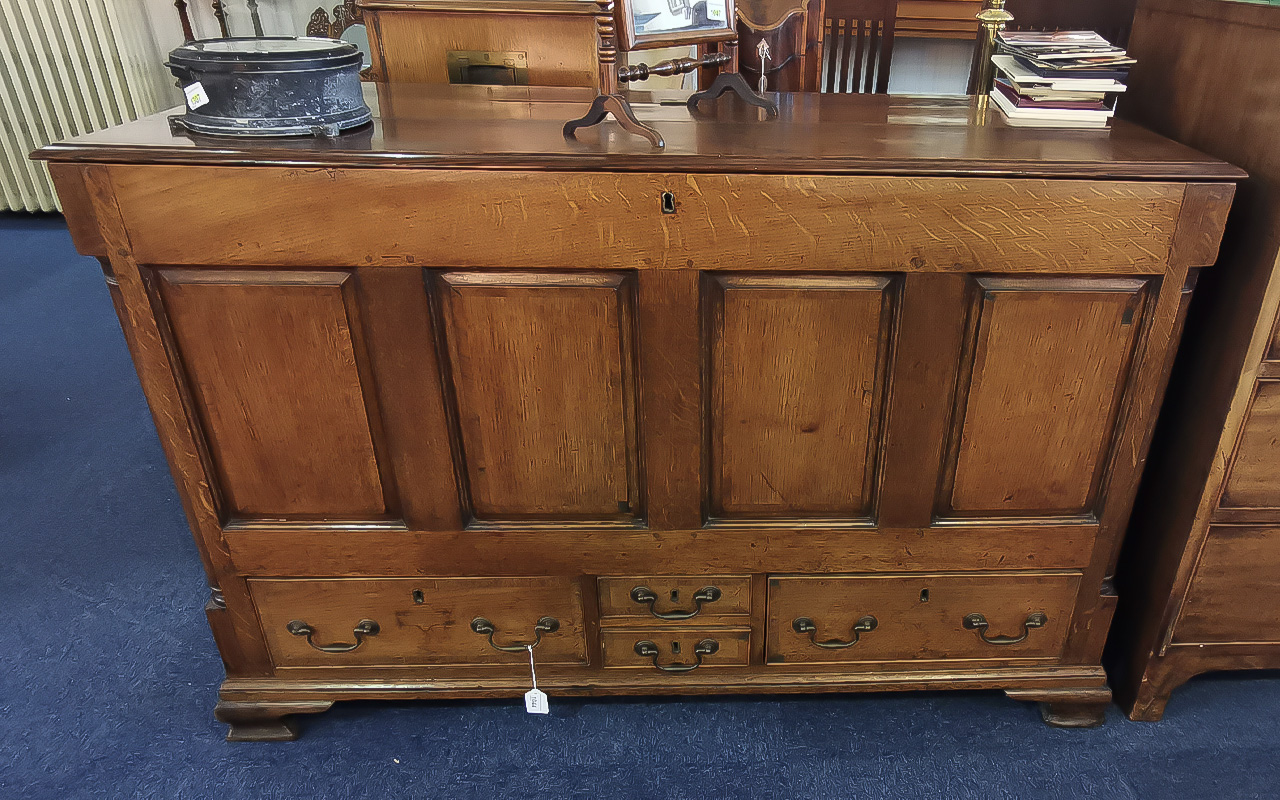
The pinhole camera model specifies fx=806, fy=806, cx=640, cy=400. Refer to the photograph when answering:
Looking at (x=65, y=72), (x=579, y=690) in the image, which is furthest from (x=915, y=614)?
(x=65, y=72)

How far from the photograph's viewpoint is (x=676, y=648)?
142 centimetres

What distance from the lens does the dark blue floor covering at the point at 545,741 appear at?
1356mm

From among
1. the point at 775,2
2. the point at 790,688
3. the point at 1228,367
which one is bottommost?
the point at 790,688

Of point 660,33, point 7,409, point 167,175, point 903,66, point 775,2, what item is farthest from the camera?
point 903,66

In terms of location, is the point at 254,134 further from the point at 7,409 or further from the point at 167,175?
the point at 7,409

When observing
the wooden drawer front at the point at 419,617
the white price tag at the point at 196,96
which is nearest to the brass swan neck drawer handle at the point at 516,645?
the wooden drawer front at the point at 419,617

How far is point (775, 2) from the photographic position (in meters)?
2.04

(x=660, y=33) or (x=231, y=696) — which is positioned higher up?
(x=660, y=33)

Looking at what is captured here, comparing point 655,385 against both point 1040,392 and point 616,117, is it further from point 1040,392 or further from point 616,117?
point 1040,392

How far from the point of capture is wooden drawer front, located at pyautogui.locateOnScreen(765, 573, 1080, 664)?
53.7 inches

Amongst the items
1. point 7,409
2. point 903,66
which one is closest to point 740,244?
point 7,409

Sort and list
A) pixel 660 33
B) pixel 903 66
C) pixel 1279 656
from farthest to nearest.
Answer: pixel 903 66
pixel 660 33
pixel 1279 656

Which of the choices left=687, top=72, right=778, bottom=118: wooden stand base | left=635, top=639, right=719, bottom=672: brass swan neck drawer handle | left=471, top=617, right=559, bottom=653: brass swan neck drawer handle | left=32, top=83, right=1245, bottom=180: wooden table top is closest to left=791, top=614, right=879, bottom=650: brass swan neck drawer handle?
left=635, top=639, right=719, bottom=672: brass swan neck drawer handle

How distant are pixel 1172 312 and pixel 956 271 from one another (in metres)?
0.32
